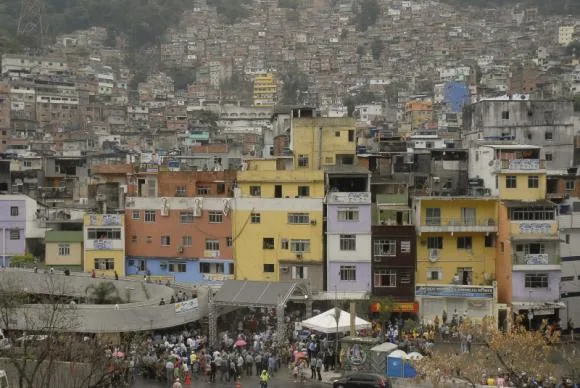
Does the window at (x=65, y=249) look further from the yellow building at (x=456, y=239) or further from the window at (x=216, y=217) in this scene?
the yellow building at (x=456, y=239)

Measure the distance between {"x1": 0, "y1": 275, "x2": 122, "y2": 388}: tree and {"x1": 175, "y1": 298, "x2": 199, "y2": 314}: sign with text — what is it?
3.37 m

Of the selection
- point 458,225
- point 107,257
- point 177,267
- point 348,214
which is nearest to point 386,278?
Answer: point 348,214

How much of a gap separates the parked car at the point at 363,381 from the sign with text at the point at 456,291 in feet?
34.0

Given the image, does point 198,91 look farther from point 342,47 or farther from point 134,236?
point 134,236

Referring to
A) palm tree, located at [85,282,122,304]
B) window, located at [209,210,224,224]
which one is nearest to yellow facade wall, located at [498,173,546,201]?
window, located at [209,210,224,224]

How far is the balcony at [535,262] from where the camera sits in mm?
36656

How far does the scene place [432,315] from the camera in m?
37.3

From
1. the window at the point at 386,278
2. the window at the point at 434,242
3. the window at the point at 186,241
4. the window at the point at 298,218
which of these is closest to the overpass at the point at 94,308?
the window at the point at 186,241

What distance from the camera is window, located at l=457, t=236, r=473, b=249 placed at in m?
38.5

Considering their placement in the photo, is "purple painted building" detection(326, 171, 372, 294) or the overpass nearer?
the overpass

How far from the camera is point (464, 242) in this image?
38531 millimetres

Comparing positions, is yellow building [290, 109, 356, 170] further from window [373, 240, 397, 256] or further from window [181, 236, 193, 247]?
window [373, 240, 397, 256]

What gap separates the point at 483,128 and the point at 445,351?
23183 millimetres

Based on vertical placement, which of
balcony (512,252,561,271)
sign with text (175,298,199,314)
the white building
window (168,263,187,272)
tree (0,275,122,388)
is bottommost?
tree (0,275,122,388)
